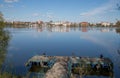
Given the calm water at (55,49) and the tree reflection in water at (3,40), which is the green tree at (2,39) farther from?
the calm water at (55,49)

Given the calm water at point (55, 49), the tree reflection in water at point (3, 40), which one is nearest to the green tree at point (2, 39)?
the tree reflection in water at point (3, 40)

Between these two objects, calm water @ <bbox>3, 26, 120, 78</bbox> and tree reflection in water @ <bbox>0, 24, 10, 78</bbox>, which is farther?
calm water @ <bbox>3, 26, 120, 78</bbox>

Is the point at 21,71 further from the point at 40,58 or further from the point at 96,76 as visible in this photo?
the point at 96,76

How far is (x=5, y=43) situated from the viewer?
2794 centimetres

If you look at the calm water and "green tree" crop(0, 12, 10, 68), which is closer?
"green tree" crop(0, 12, 10, 68)

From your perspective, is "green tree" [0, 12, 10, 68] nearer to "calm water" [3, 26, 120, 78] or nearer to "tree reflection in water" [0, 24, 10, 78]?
"tree reflection in water" [0, 24, 10, 78]

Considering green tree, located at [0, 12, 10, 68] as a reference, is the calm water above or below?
below

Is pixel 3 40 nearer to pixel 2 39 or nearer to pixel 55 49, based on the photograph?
pixel 2 39

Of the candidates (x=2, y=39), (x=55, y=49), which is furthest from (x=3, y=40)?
(x=55, y=49)

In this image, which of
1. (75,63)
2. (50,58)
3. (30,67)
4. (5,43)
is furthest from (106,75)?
(5,43)

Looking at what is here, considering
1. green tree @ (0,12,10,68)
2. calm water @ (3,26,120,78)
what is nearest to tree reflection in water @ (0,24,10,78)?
green tree @ (0,12,10,68)

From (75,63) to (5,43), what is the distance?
37.3 feet

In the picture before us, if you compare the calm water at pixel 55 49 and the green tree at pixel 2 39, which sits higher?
the green tree at pixel 2 39

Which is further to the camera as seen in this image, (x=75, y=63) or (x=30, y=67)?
(x=30, y=67)
